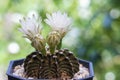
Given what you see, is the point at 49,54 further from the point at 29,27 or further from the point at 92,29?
the point at 92,29

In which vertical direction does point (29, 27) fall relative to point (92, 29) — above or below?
below

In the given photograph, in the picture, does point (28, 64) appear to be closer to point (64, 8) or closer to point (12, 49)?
point (64, 8)

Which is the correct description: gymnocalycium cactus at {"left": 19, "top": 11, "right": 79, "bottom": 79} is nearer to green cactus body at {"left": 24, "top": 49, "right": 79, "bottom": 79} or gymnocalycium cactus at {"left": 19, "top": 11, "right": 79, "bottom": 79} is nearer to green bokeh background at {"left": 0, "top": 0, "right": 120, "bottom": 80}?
green cactus body at {"left": 24, "top": 49, "right": 79, "bottom": 79}

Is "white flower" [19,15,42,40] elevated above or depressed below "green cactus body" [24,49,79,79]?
above

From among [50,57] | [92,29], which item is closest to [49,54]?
[50,57]

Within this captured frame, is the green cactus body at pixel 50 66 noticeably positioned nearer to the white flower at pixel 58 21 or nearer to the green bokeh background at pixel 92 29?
the white flower at pixel 58 21

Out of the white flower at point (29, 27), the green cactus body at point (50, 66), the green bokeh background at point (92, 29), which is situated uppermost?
the green bokeh background at point (92, 29)

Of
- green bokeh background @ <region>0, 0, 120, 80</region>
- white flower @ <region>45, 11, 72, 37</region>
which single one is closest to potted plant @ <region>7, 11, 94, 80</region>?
white flower @ <region>45, 11, 72, 37</region>

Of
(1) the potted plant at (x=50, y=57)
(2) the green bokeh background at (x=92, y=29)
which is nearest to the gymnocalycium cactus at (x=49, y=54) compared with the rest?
(1) the potted plant at (x=50, y=57)
